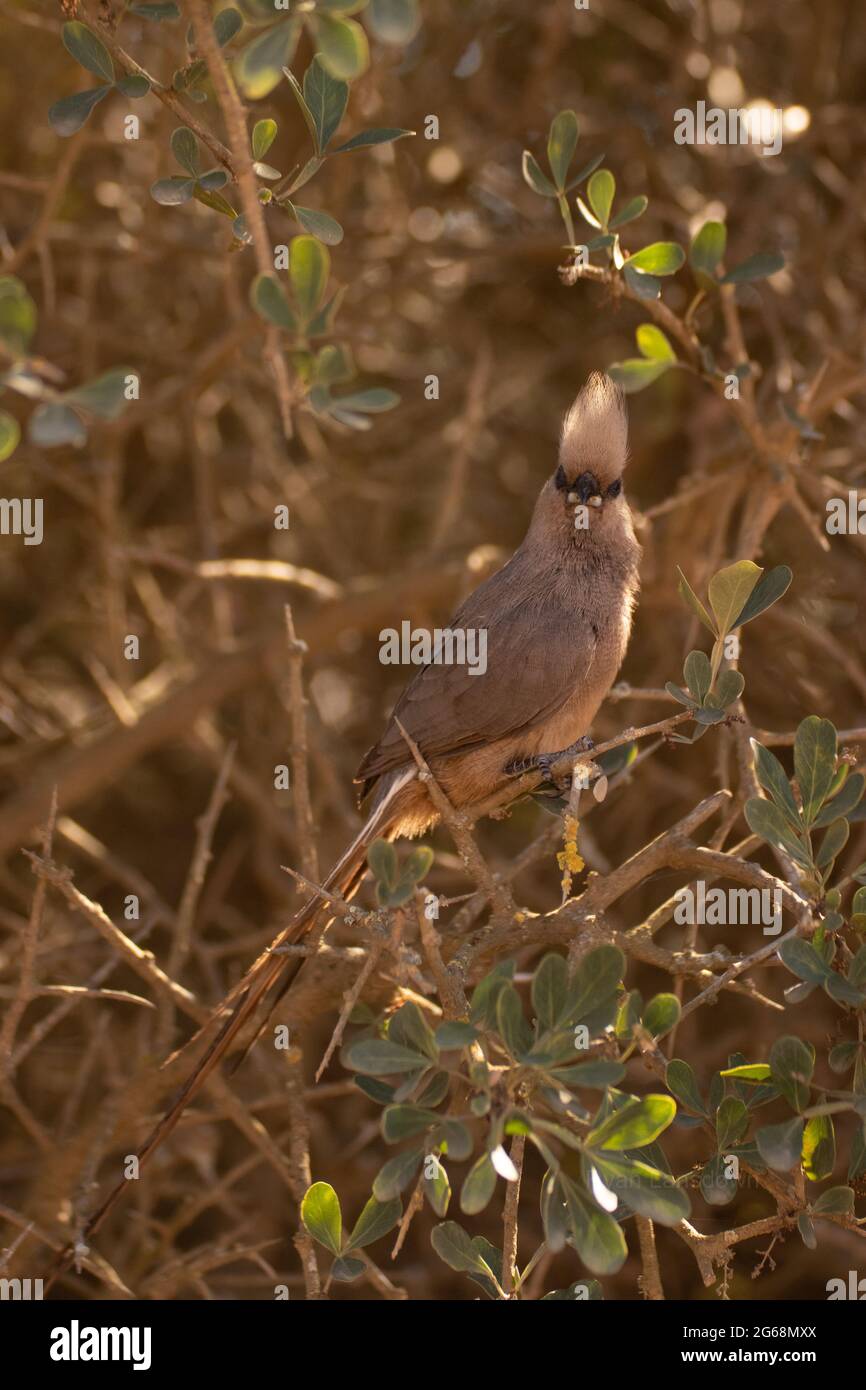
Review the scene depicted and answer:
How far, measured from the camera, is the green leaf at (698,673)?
237cm

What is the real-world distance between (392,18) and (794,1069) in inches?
69.0

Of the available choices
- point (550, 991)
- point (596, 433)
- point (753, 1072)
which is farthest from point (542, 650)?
point (550, 991)

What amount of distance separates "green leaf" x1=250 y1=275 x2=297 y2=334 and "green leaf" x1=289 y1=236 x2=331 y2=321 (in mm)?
62

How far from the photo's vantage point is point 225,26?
2.49 metres

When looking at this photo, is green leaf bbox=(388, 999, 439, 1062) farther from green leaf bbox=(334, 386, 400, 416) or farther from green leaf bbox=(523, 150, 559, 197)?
green leaf bbox=(523, 150, 559, 197)

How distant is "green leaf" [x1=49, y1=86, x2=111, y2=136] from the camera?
2.48 m

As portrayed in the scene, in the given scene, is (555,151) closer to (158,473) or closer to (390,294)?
(390,294)

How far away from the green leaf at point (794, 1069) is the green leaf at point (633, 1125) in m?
0.30

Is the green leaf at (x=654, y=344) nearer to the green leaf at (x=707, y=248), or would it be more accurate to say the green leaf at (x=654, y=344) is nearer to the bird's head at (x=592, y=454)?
the green leaf at (x=707, y=248)

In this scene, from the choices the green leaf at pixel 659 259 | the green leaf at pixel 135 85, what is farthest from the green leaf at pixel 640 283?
the green leaf at pixel 135 85

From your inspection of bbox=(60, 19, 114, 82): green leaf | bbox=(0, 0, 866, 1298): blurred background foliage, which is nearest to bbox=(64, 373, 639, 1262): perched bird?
bbox=(0, 0, 866, 1298): blurred background foliage

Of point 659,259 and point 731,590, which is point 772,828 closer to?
point 731,590

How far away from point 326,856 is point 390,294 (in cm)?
215
